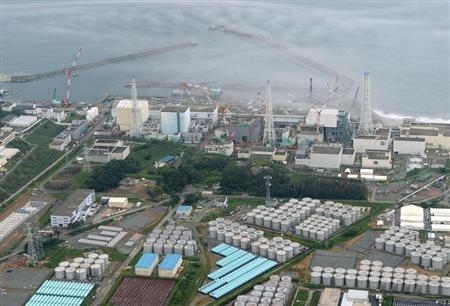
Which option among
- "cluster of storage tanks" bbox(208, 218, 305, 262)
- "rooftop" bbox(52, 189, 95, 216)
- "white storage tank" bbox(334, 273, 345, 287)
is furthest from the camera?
"rooftop" bbox(52, 189, 95, 216)

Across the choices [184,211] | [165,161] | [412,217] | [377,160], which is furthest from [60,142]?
[412,217]

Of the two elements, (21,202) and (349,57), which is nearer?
(21,202)

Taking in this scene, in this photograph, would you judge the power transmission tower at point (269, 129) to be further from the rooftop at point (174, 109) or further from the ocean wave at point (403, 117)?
the ocean wave at point (403, 117)

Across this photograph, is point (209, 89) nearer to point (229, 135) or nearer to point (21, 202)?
point (229, 135)

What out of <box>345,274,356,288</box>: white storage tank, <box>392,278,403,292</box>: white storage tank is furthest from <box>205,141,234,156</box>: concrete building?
<box>392,278,403,292</box>: white storage tank

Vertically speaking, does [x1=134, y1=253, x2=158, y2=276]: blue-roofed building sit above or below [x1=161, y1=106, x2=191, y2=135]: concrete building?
below

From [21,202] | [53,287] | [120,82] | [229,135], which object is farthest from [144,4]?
[53,287]

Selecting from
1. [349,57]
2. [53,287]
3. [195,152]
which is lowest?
[53,287]

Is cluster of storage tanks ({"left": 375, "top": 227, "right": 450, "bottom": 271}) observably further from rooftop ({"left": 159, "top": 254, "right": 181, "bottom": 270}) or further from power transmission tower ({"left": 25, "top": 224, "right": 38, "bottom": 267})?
power transmission tower ({"left": 25, "top": 224, "right": 38, "bottom": 267})
